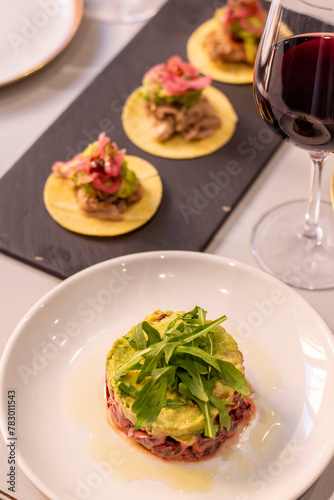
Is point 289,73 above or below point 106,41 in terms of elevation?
above

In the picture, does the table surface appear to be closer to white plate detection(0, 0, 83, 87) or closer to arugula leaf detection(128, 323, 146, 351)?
white plate detection(0, 0, 83, 87)

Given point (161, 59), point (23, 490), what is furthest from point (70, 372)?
point (161, 59)

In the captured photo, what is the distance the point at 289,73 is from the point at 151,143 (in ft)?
2.72

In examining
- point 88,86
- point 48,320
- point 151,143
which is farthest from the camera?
point 88,86

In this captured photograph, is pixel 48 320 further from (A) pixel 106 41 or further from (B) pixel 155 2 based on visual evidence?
(B) pixel 155 2

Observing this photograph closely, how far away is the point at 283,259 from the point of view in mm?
1822

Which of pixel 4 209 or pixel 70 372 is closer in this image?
pixel 70 372

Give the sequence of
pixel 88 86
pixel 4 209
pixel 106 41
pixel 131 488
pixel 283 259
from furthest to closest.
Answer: pixel 106 41
pixel 88 86
pixel 4 209
pixel 283 259
pixel 131 488

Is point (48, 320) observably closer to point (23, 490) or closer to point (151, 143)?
point (23, 490)

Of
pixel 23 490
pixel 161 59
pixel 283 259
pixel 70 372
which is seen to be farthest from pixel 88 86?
pixel 23 490

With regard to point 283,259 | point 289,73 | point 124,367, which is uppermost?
point 289,73

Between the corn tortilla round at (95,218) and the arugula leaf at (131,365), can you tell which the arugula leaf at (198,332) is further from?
the corn tortilla round at (95,218)

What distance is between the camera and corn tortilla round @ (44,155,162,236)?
1.92 m

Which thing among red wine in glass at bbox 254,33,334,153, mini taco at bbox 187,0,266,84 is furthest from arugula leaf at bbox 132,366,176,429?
mini taco at bbox 187,0,266,84
